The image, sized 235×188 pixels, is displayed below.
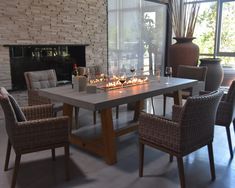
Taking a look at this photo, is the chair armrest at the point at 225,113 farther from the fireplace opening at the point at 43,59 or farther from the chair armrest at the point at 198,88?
the fireplace opening at the point at 43,59

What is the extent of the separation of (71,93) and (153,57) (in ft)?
14.6

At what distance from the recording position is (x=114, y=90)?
2.91 metres

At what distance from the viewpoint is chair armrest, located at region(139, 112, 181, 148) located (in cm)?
212

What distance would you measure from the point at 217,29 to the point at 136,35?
2383 millimetres

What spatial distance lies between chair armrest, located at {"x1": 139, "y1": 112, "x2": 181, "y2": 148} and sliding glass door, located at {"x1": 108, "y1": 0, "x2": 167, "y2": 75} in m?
2.69

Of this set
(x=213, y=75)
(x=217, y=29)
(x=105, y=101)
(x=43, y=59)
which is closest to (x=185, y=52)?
(x=213, y=75)

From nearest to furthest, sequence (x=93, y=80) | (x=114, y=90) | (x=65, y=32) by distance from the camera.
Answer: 1. (x=114, y=90)
2. (x=93, y=80)
3. (x=65, y=32)

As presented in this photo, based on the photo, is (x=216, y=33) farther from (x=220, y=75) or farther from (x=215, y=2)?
(x=220, y=75)

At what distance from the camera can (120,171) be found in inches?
100

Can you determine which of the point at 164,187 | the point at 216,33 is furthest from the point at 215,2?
the point at 164,187

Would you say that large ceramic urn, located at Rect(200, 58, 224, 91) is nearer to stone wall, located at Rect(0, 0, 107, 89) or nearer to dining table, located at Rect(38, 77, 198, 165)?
stone wall, located at Rect(0, 0, 107, 89)

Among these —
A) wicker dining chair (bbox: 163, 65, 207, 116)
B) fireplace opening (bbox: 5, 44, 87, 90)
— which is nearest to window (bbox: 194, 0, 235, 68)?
wicker dining chair (bbox: 163, 65, 207, 116)

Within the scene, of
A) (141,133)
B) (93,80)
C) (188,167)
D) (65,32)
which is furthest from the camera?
(65,32)

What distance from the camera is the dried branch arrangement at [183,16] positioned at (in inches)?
→ 252
